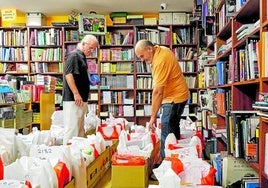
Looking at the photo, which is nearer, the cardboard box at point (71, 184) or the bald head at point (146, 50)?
the cardboard box at point (71, 184)

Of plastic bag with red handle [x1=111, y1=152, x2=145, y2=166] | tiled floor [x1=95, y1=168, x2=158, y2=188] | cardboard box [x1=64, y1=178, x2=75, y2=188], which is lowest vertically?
tiled floor [x1=95, y1=168, x2=158, y2=188]

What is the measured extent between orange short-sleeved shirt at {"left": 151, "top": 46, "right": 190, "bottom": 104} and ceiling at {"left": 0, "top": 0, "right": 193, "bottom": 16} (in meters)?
3.21

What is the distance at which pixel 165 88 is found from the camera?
3.28 metres

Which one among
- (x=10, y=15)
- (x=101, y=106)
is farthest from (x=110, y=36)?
(x=10, y=15)

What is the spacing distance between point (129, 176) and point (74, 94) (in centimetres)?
147

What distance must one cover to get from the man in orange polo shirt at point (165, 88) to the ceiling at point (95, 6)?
124 inches

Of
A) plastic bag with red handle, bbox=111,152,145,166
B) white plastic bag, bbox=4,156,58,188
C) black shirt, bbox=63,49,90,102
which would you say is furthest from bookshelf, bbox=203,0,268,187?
black shirt, bbox=63,49,90,102

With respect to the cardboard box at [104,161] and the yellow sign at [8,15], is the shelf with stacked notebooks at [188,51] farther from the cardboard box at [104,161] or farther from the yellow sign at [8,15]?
the cardboard box at [104,161]

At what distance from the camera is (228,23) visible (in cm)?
315

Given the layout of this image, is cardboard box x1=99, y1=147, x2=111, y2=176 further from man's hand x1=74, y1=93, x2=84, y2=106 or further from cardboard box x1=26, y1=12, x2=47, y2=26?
cardboard box x1=26, y1=12, x2=47, y2=26

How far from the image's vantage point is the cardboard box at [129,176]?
254 cm

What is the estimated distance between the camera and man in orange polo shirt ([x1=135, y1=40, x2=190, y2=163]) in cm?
315

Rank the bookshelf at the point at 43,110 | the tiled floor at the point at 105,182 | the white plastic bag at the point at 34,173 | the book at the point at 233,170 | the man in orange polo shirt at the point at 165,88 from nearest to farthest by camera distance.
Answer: the white plastic bag at the point at 34,173
the book at the point at 233,170
the tiled floor at the point at 105,182
the man in orange polo shirt at the point at 165,88
the bookshelf at the point at 43,110

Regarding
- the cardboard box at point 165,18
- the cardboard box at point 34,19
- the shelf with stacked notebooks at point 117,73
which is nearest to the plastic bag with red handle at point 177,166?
the shelf with stacked notebooks at point 117,73
